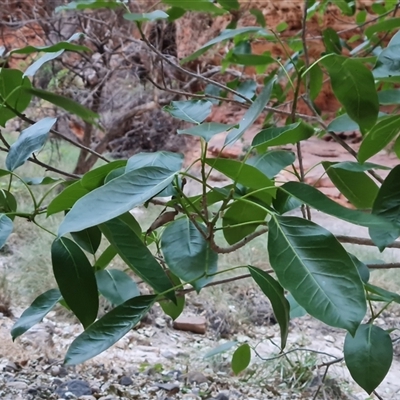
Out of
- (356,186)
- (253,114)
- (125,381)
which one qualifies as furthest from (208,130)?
(125,381)

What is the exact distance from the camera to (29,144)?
56cm

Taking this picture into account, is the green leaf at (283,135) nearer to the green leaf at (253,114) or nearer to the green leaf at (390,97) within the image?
the green leaf at (253,114)

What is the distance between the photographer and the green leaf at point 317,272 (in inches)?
12.9

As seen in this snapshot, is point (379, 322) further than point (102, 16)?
No

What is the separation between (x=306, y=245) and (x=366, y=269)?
31 cm

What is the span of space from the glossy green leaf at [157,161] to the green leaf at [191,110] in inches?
4.1

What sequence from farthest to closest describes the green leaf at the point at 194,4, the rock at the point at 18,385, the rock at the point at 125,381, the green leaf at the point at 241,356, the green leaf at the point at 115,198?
the rock at the point at 125,381
the rock at the point at 18,385
the green leaf at the point at 241,356
the green leaf at the point at 194,4
the green leaf at the point at 115,198

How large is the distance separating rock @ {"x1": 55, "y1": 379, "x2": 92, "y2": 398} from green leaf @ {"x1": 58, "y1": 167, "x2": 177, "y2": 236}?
849 mm

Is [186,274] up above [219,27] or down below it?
above

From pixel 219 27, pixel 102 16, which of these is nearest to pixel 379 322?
pixel 102 16

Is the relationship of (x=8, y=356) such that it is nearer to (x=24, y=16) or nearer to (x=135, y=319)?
(x=135, y=319)

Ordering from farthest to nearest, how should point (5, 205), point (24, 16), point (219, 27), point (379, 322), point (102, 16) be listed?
point (219, 27) < point (24, 16) < point (102, 16) < point (379, 322) < point (5, 205)

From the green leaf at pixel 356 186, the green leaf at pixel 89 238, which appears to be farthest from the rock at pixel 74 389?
the green leaf at pixel 356 186

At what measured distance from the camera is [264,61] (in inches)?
36.9
